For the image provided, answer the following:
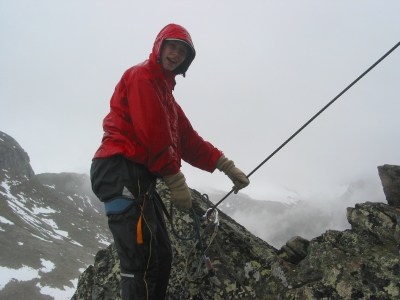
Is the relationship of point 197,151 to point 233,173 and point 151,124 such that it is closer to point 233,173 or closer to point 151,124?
point 233,173

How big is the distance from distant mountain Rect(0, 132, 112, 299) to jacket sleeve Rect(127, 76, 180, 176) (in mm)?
91063

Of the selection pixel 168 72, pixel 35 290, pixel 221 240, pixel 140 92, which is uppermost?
pixel 168 72

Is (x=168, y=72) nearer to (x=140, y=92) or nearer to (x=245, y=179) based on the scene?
(x=140, y=92)

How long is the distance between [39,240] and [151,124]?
136 metres

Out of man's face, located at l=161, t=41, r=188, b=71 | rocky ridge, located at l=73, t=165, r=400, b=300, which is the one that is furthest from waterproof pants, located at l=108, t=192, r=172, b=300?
→ man's face, located at l=161, t=41, r=188, b=71

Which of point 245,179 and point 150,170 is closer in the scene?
point 150,170

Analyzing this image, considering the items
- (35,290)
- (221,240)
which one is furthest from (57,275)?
(221,240)

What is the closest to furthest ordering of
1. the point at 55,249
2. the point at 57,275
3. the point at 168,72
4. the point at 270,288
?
the point at 168,72 → the point at 270,288 → the point at 57,275 → the point at 55,249

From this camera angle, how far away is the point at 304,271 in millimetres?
6734

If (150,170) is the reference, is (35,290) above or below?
below

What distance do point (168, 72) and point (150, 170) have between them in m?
1.67

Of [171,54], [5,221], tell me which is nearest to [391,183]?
[171,54]

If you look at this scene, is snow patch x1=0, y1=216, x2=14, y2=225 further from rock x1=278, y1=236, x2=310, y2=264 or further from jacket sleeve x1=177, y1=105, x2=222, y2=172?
rock x1=278, y1=236, x2=310, y2=264

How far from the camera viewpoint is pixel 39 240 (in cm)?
12669
